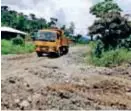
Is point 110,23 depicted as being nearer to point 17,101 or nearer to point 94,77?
point 94,77

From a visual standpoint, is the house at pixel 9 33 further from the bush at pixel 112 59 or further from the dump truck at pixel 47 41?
the bush at pixel 112 59

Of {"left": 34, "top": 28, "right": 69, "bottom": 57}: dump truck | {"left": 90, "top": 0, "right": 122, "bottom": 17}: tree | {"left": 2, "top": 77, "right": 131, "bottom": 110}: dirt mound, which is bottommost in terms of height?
{"left": 2, "top": 77, "right": 131, "bottom": 110}: dirt mound

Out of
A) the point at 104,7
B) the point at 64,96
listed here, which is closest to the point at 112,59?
the point at 64,96

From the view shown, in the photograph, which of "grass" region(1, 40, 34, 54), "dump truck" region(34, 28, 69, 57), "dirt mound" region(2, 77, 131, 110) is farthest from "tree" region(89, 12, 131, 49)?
"dirt mound" region(2, 77, 131, 110)

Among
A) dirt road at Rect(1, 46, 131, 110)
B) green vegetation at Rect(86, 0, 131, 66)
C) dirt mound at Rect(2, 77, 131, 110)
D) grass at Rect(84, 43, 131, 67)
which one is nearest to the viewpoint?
dirt mound at Rect(2, 77, 131, 110)

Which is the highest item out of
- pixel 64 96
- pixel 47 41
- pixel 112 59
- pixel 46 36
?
pixel 46 36

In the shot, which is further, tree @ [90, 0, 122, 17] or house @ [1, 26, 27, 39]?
house @ [1, 26, 27, 39]

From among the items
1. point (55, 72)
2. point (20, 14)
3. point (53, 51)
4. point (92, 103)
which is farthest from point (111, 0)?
point (92, 103)

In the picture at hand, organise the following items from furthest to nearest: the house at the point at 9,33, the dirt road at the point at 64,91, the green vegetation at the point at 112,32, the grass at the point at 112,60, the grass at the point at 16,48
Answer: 1. the house at the point at 9,33
2. the grass at the point at 16,48
3. the green vegetation at the point at 112,32
4. the grass at the point at 112,60
5. the dirt road at the point at 64,91

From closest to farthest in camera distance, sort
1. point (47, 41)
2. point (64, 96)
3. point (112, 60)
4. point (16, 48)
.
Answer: point (64, 96)
point (112, 60)
point (47, 41)
point (16, 48)

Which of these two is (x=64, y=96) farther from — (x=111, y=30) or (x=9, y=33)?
(x=9, y=33)

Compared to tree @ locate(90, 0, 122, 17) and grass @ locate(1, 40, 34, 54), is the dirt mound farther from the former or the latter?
tree @ locate(90, 0, 122, 17)

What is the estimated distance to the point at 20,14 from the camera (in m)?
47.4

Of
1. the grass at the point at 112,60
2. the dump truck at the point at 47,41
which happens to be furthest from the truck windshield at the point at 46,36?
the grass at the point at 112,60
